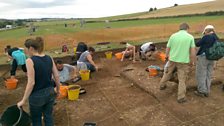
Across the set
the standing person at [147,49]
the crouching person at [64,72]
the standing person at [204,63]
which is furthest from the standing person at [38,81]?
the standing person at [147,49]

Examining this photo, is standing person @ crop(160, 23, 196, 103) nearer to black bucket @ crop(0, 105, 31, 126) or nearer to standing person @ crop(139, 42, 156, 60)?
black bucket @ crop(0, 105, 31, 126)

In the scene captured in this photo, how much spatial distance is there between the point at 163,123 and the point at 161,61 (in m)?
5.75

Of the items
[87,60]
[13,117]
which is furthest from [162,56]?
[13,117]

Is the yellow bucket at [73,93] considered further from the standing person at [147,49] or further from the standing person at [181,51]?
the standing person at [147,49]

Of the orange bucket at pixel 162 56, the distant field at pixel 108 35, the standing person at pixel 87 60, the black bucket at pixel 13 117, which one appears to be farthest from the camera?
the distant field at pixel 108 35

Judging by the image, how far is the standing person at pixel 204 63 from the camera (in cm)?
630

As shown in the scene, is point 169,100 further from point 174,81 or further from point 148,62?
point 148,62

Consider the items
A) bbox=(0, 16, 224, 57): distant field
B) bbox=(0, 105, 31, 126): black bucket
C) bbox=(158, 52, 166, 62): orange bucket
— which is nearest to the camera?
bbox=(0, 105, 31, 126): black bucket

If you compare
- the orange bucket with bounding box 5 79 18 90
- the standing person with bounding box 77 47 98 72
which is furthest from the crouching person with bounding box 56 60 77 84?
the orange bucket with bounding box 5 79 18 90

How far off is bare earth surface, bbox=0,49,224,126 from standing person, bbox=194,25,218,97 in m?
0.25

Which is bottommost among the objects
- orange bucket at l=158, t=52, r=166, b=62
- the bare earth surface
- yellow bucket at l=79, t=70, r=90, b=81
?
the bare earth surface

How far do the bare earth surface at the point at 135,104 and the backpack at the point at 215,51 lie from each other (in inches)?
42.2

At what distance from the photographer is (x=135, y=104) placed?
659cm

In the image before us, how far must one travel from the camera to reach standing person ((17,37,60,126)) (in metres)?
3.85
